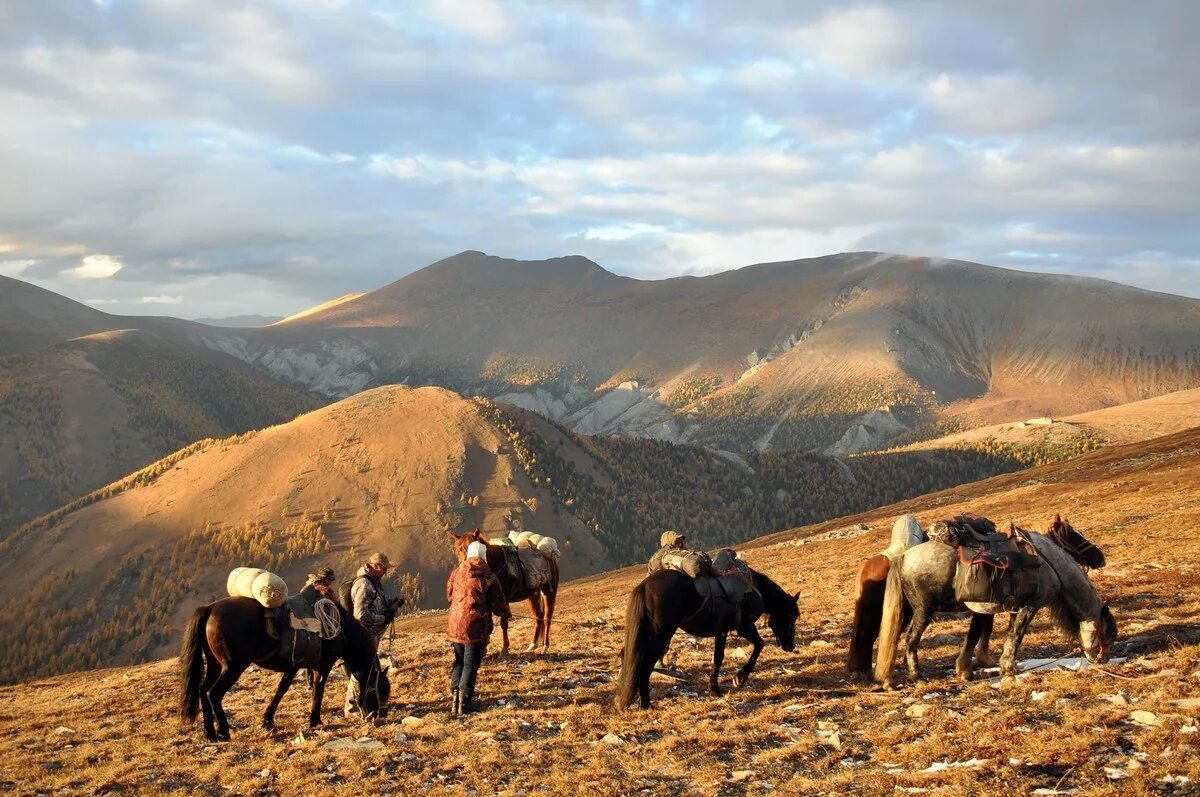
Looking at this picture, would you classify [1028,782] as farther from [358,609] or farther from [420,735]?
[358,609]

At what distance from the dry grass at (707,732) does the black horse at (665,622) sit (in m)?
0.41

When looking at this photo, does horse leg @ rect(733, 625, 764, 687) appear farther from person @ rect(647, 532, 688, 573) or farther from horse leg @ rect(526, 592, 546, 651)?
horse leg @ rect(526, 592, 546, 651)

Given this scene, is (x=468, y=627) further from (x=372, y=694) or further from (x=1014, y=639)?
(x=1014, y=639)

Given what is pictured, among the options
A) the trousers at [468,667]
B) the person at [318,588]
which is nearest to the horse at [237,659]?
the person at [318,588]

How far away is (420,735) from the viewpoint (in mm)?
11266

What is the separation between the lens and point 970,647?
11352 millimetres

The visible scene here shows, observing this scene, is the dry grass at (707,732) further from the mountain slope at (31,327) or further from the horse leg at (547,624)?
the mountain slope at (31,327)

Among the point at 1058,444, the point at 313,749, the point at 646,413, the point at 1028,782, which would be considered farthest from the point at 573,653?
the point at 646,413

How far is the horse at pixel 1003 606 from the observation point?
1097 centimetres

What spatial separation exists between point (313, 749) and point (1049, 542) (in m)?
10.8

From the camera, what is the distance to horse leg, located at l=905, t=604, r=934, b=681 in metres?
11.4

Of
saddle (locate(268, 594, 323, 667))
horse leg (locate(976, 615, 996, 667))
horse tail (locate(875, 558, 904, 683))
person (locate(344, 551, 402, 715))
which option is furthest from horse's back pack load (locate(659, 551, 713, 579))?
saddle (locate(268, 594, 323, 667))

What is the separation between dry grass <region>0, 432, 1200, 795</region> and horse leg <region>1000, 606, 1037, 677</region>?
405 mm

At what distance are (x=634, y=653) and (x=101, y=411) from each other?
119 metres
